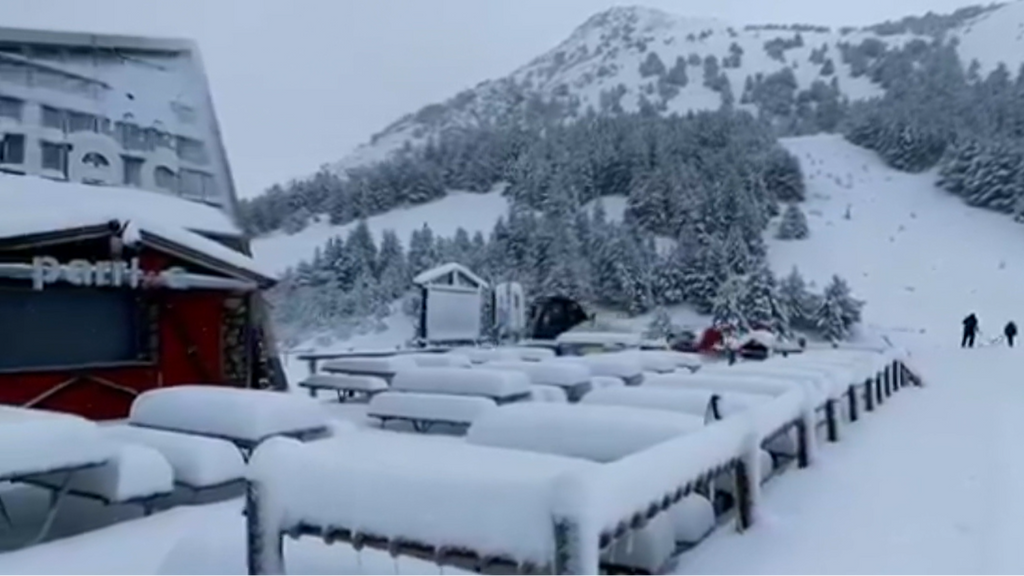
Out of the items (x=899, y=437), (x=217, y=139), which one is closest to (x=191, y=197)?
(x=217, y=139)

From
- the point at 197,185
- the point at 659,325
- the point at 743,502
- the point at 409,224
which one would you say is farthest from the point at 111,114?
the point at 409,224

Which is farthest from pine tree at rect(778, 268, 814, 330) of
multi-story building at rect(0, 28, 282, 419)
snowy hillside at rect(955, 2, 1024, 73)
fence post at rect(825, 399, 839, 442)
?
snowy hillside at rect(955, 2, 1024, 73)

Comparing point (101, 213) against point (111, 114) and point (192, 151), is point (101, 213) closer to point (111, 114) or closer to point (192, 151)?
point (111, 114)

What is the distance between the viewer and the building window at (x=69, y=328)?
911 cm

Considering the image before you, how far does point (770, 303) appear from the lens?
80.7 ft

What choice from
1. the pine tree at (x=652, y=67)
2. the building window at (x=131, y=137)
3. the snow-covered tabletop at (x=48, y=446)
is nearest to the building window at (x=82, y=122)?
the building window at (x=131, y=137)

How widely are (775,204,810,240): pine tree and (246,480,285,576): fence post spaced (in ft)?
99.0

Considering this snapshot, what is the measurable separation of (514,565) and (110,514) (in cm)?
401

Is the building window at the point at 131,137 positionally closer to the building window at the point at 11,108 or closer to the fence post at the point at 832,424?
the building window at the point at 11,108

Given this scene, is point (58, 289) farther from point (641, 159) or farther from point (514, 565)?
point (641, 159)

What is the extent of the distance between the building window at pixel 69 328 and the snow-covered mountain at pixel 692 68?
46717mm

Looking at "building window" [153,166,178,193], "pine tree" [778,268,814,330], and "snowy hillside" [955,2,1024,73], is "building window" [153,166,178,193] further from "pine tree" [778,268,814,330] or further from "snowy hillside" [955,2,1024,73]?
"snowy hillside" [955,2,1024,73]

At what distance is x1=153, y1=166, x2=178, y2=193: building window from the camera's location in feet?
39.0

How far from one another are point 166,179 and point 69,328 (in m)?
3.14
